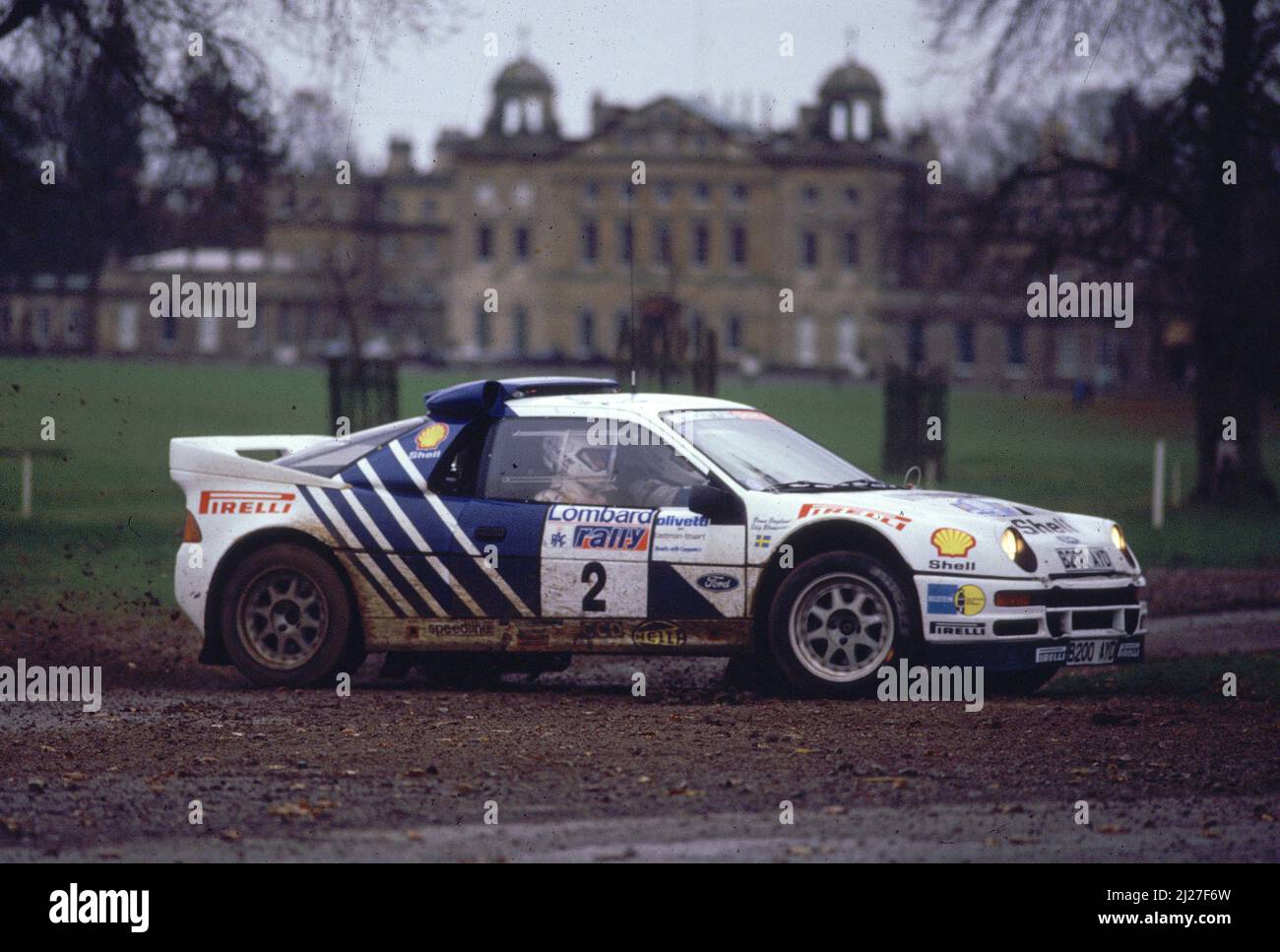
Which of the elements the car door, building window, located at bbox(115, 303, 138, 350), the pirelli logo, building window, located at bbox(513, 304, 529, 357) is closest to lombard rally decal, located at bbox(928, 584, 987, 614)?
the car door

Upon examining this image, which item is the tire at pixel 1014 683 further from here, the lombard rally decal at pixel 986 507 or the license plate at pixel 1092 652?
the lombard rally decal at pixel 986 507

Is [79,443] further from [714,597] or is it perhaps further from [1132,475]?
A: [714,597]

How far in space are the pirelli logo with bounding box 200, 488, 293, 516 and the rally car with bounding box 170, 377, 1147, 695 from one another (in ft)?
0.04

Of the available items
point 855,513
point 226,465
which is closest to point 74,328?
point 226,465

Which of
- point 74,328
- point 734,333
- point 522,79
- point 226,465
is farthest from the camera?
point 734,333

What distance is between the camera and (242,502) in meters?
11.9

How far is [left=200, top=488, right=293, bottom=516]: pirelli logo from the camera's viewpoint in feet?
38.7

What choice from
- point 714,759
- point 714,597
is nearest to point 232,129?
point 714,597

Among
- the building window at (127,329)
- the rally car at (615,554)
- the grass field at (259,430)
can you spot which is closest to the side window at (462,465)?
the rally car at (615,554)

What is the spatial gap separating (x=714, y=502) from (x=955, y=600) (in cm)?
128

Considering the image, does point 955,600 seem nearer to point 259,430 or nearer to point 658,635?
point 658,635

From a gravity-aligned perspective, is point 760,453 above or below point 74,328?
below
